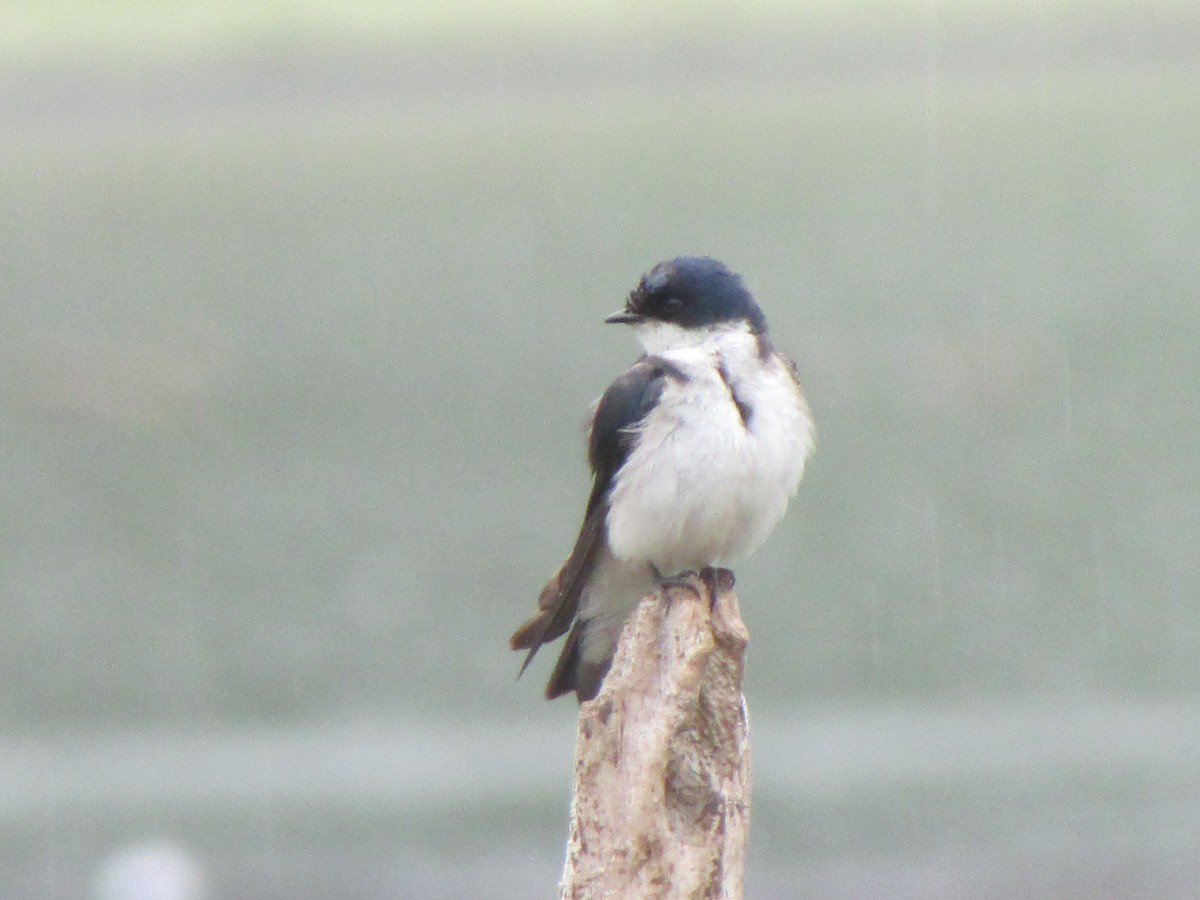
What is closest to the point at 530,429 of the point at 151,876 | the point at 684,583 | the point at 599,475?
the point at 151,876

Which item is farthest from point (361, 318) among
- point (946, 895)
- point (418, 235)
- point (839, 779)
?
point (946, 895)

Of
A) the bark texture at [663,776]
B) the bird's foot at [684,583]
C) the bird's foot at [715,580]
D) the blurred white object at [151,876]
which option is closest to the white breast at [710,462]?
the bird's foot at [715,580]

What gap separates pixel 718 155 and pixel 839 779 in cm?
2293

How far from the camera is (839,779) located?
1405cm

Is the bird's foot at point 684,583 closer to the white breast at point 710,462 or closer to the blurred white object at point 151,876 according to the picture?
the white breast at point 710,462

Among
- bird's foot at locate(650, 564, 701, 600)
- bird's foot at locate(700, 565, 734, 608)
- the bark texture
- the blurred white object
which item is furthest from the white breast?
the blurred white object

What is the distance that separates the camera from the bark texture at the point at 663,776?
4.37 m

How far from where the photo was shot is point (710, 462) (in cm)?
609

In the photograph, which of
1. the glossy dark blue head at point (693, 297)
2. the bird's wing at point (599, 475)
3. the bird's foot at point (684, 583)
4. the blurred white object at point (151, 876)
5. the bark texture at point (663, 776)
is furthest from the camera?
the blurred white object at point (151, 876)

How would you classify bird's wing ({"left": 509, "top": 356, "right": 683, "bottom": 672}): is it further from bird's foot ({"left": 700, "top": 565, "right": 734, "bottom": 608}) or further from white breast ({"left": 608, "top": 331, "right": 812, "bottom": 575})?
bird's foot ({"left": 700, "top": 565, "right": 734, "bottom": 608})

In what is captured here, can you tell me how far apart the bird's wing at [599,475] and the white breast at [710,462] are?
0.15 feet

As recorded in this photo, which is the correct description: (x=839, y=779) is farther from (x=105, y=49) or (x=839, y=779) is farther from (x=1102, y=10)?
(x=1102, y=10)

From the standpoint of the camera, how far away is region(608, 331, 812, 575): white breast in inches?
240

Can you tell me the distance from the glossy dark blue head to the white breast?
0.07 metres
